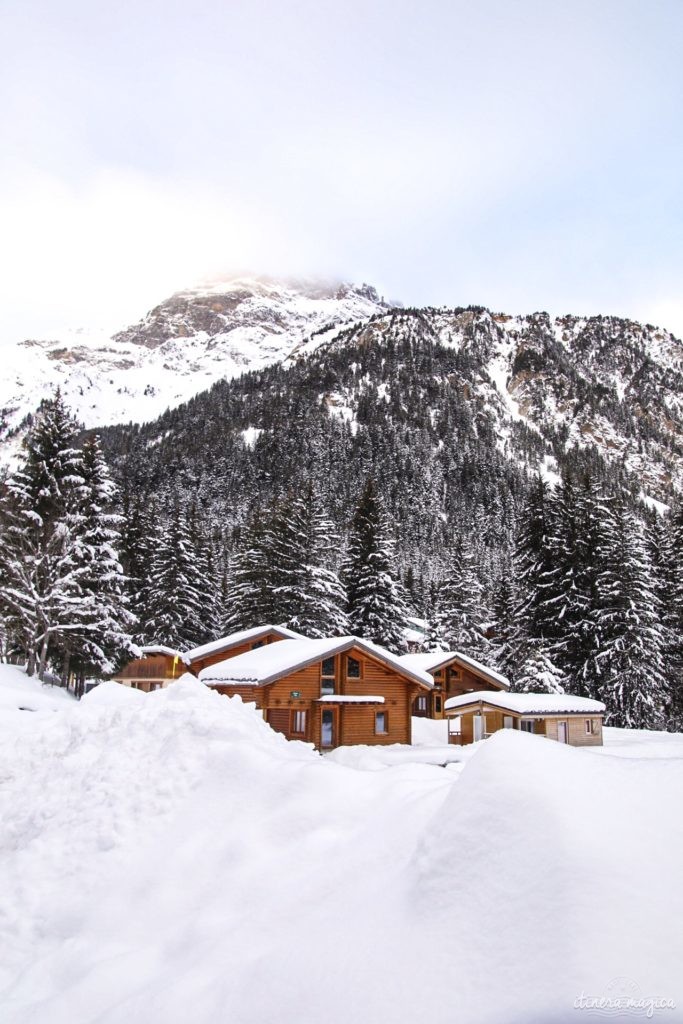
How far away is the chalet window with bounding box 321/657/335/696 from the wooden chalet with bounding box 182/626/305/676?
19.0 ft

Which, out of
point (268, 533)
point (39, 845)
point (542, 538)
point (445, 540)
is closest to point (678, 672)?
point (542, 538)

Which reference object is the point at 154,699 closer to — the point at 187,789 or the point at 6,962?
the point at 187,789


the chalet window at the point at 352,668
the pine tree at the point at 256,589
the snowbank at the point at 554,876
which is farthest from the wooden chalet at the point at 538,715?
the snowbank at the point at 554,876

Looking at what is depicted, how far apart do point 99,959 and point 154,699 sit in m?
3.99

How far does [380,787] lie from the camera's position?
7.88 meters

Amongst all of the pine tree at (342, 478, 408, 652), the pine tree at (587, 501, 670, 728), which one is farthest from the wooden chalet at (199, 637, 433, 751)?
the pine tree at (587, 501, 670, 728)

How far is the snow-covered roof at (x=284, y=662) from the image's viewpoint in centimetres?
2839

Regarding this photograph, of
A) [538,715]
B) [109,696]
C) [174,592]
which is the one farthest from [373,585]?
[109,696]

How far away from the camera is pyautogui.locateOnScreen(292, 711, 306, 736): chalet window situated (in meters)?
30.8

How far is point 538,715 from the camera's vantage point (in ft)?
105

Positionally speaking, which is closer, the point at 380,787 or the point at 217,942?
the point at 217,942

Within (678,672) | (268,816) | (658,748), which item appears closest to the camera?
(268,816)

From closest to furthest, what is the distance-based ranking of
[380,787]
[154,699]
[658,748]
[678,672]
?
[380,787] → [154,699] → [658,748] → [678,672]

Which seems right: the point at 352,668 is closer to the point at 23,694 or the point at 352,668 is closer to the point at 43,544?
the point at 43,544
